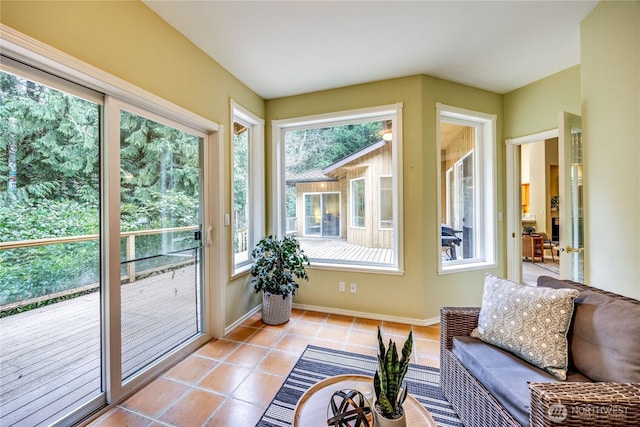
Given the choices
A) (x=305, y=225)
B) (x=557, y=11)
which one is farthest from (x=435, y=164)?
(x=305, y=225)

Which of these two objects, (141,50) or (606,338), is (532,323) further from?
(141,50)

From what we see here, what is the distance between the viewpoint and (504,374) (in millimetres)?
1250

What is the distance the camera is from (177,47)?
2066 mm

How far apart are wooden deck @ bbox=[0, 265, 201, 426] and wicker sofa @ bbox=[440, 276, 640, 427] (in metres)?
2.15

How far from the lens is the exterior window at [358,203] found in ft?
10.6

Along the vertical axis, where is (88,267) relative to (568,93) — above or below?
below

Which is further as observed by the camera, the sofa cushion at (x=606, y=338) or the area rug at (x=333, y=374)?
the area rug at (x=333, y=374)

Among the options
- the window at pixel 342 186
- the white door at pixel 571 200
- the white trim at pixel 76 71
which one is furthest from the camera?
the window at pixel 342 186

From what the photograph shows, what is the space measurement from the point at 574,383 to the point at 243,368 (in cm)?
198

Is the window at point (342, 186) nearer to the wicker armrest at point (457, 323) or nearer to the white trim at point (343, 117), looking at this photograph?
the white trim at point (343, 117)

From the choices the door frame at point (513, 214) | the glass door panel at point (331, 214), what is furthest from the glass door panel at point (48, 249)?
the door frame at point (513, 214)

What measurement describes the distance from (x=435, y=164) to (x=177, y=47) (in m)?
2.65

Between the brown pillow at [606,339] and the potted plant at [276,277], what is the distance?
2182mm

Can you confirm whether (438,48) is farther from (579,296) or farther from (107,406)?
(107,406)
